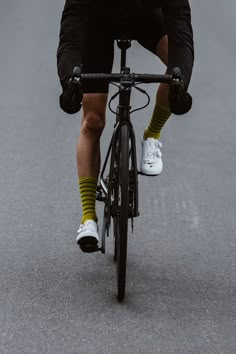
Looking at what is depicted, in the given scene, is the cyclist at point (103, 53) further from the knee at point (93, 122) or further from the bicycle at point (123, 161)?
the bicycle at point (123, 161)

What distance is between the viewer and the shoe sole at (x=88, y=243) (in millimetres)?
4820

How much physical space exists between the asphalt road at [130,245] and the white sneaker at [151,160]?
21.3 inches

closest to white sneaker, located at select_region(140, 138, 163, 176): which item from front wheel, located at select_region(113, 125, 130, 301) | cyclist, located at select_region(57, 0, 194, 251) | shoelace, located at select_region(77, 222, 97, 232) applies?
cyclist, located at select_region(57, 0, 194, 251)

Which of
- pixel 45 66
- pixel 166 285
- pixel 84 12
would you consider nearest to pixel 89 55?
pixel 84 12

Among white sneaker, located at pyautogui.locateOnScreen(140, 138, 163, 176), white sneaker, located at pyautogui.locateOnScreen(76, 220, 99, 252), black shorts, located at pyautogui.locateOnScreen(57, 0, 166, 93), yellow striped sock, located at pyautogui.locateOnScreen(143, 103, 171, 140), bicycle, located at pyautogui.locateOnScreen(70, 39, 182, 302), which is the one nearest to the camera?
bicycle, located at pyautogui.locateOnScreen(70, 39, 182, 302)

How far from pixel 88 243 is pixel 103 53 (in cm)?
100

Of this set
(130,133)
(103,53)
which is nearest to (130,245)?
(130,133)

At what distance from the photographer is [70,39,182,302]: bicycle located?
4.22 metres

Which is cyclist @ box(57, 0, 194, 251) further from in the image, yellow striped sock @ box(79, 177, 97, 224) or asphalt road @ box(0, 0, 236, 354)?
asphalt road @ box(0, 0, 236, 354)

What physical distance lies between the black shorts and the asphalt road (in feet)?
3.52

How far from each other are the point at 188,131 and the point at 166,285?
384 cm

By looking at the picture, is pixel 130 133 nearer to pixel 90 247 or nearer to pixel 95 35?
pixel 95 35

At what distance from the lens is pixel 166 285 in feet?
16.1

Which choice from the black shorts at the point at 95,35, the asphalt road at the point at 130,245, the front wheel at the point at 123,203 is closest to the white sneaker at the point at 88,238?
the asphalt road at the point at 130,245
